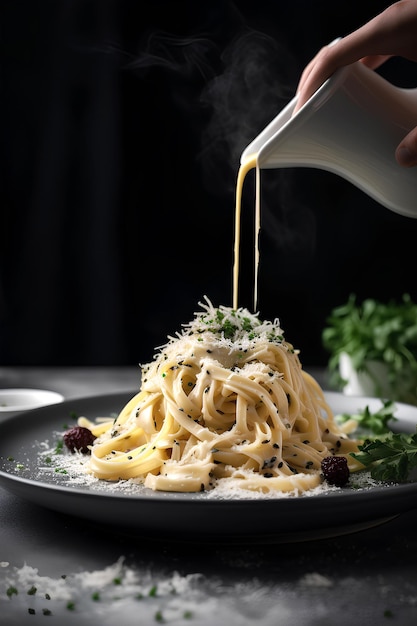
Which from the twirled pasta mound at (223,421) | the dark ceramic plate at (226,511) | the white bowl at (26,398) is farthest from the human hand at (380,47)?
the white bowl at (26,398)

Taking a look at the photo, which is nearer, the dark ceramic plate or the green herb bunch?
the dark ceramic plate

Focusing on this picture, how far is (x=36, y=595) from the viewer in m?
2.14

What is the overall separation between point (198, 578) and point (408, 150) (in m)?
1.57

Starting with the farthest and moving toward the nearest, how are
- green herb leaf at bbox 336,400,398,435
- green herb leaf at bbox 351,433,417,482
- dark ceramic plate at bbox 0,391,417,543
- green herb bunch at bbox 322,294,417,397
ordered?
green herb bunch at bbox 322,294,417,397
green herb leaf at bbox 336,400,398,435
green herb leaf at bbox 351,433,417,482
dark ceramic plate at bbox 0,391,417,543

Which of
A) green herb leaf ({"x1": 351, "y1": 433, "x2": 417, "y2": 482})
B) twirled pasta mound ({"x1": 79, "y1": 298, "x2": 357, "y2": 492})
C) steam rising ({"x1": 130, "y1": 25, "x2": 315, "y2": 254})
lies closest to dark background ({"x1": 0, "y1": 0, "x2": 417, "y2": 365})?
steam rising ({"x1": 130, "y1": 25, "x2": 315, "y2": 254})

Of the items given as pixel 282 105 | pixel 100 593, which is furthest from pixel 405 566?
pixel 282 105

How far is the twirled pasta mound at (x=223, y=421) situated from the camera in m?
2.83

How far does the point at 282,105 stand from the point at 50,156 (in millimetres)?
1786

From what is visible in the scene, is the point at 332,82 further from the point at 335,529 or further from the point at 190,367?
the point at 335,529

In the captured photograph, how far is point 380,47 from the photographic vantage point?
2.93 metres

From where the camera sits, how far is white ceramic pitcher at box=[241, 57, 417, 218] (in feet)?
9.36

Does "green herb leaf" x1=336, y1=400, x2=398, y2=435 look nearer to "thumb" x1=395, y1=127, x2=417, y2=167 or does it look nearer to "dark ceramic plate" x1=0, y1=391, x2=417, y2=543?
"dark ceramic plate" x1=0, y1=391, x2=417, y2=543

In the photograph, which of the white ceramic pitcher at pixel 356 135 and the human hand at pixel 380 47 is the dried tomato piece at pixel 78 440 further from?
the human hand at pixel 380 47

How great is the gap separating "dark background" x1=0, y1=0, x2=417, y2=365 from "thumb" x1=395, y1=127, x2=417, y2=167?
10.1ft
